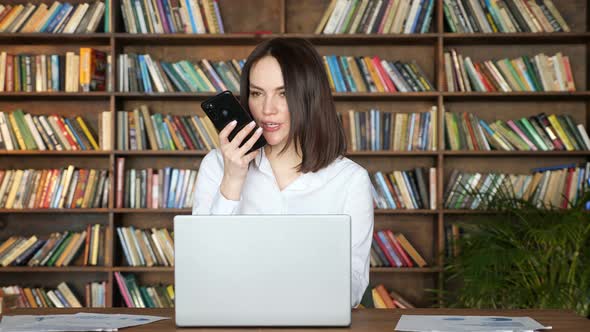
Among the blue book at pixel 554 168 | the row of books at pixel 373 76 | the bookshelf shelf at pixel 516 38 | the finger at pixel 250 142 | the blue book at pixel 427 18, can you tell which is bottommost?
the blue book at pixel 554 168

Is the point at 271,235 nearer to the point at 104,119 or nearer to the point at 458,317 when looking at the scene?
the point at 458,317

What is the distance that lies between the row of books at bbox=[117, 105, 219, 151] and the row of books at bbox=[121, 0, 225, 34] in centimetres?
44

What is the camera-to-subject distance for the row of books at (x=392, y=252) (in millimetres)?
3875

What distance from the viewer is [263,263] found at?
49.8 inches

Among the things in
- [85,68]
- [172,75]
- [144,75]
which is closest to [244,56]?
[172,75]

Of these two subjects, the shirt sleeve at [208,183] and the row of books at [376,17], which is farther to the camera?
the row of books at [376,17]

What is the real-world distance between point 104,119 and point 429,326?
2.90m

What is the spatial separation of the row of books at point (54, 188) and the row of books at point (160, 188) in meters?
0.11

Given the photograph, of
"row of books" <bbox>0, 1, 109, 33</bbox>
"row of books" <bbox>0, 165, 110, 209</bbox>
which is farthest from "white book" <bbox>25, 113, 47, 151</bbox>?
"row of books" <bbox>0, 1, 109, 33</bbox>

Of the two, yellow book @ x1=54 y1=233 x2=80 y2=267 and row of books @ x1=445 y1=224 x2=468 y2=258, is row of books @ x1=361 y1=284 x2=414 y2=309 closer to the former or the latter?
row of books @ x1=445 y1=224 x2=468 y2=258

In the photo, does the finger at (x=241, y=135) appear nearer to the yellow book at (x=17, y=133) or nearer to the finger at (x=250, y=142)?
the finger at (x=250, y=142)

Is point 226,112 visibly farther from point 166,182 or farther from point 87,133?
point 87,133

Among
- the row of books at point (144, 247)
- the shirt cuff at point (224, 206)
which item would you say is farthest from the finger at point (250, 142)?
the row of books at point (144, 247)

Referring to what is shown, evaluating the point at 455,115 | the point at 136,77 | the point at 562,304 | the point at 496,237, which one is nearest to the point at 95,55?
the point at 136,77
